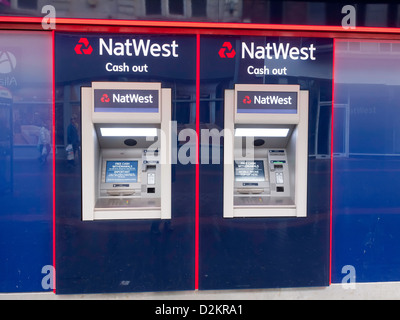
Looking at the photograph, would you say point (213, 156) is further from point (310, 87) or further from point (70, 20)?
point (70, 20)

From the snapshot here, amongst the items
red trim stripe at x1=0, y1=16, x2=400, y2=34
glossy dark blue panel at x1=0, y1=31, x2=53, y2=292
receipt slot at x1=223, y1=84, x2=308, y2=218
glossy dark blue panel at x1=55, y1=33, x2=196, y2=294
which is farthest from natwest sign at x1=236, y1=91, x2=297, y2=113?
glossy dark blue panel at x1=0, y1=31, x2=53, y2=292

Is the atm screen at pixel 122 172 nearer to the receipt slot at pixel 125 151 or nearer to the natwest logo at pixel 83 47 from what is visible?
the receipt slot at pixel 125 151

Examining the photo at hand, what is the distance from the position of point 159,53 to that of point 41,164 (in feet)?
4.63

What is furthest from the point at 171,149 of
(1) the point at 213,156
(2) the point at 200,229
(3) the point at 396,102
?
(3) the point at 396,102

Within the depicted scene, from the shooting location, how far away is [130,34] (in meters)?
3.17

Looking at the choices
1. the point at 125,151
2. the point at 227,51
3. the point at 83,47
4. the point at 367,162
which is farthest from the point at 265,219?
the point at 83,47

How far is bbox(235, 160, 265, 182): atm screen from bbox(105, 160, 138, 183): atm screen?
3.00 ft

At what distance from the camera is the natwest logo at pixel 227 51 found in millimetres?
3246

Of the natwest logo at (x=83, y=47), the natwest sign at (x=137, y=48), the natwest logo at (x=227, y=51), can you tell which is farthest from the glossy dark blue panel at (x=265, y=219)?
the natwest logo at (x=83, y=47)

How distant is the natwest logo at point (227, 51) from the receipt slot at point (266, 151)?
0.29 m

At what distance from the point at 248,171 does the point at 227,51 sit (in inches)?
42.6

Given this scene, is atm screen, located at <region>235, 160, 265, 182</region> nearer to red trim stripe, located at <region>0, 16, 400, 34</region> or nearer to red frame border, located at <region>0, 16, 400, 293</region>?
A: red frame border, located at <region>0, 16, 400, 293</region>

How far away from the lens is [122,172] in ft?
10.8

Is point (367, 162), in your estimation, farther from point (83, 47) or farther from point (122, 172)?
point (83, 47)
